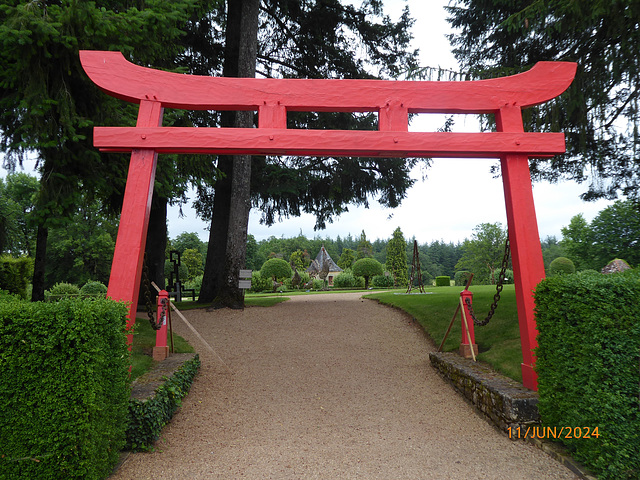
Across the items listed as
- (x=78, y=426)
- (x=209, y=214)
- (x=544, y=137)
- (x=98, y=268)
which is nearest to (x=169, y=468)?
(x=78, y=426)

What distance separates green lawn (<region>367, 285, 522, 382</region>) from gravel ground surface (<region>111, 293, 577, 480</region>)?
0.65 meters

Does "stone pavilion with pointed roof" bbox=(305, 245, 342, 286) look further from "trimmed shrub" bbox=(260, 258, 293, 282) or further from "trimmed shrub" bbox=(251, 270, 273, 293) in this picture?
"trimmed shrub" bbox=(251, 270, 273, 293)

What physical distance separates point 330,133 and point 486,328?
491 centimetres

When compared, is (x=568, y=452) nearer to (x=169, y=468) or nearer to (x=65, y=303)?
(x=169, y=468)

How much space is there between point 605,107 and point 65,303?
808cm

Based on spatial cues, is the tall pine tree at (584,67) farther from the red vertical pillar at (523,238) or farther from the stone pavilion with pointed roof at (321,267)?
the stone pavilion with pointed roof at (321,267)

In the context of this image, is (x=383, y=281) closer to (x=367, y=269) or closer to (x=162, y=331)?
(x=367, y=269)

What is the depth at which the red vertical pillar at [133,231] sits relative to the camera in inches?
156

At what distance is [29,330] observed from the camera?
8.63 feet

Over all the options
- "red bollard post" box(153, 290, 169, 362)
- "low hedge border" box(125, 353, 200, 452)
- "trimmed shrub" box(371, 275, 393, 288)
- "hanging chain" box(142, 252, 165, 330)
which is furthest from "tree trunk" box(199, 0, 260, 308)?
"trimmed shrub" box(371, 275, 393, 288)

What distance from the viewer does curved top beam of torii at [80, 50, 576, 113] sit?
14.5 ft

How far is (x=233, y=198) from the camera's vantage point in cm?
1103
